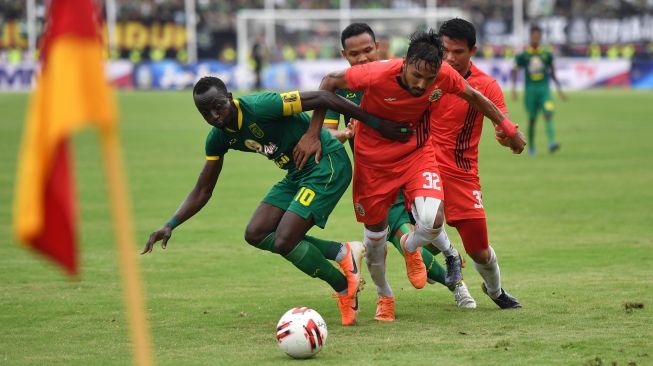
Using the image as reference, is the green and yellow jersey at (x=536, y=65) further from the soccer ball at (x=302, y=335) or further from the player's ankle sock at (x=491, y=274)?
the soccer ball at (x=302, y=335)

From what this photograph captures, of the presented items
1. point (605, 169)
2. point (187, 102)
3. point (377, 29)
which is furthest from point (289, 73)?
point (605, 169)

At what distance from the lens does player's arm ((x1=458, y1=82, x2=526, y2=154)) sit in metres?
8.80

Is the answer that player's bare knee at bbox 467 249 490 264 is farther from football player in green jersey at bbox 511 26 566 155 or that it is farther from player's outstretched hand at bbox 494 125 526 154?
football player in green jersey at bbox 511 26 566 155

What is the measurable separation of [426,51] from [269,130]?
1396 millimetres

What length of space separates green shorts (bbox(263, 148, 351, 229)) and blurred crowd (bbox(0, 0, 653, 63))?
42457 millimetres

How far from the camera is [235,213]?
16.2 meters

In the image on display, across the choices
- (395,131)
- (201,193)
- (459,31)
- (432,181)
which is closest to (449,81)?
(395,131)

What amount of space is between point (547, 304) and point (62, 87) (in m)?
5.51

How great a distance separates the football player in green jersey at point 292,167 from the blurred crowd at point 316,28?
42.5 metres

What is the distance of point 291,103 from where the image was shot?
340 inches

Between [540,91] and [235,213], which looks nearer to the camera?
[235,213]

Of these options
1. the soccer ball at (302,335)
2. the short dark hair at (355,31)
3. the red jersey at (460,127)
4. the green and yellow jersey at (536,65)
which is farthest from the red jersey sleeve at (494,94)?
the green and yellow jersey at (536,65)

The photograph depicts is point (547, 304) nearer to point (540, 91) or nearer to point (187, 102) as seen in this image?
point (540, 91)

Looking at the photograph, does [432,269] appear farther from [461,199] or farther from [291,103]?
[291,103]
